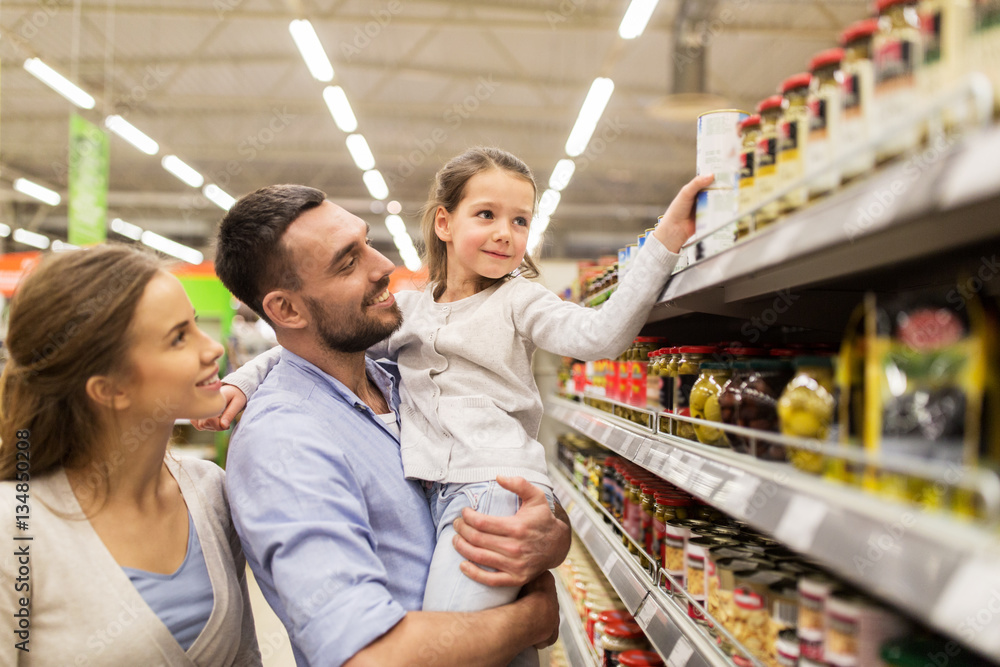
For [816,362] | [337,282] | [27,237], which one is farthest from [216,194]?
[816,362]

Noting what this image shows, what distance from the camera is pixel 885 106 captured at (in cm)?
83

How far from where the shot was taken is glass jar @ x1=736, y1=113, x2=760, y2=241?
1.17 meters

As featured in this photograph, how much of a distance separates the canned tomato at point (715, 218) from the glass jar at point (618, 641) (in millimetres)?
1450

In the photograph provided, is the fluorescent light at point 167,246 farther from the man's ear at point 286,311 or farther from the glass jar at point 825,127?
the glass jar at point 825,127

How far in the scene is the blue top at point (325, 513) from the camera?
1.28m

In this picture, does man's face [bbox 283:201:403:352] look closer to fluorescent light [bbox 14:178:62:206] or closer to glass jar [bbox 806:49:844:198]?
glass jar [bbox 806:49:844:198]

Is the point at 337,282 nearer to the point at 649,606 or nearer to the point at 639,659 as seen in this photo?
the point at 649,606

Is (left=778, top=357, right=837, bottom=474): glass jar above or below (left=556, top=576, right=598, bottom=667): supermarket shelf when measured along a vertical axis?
above

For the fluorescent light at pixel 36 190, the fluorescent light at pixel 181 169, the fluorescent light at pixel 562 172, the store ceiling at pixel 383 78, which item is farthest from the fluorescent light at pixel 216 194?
the fluorescent light at pixel 562 172

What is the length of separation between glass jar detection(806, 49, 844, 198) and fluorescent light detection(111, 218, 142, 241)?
17.7 m

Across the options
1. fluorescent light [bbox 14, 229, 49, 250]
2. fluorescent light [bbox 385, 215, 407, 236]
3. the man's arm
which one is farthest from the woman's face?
fluorescent light [bbox 14, 229, 49, 250]

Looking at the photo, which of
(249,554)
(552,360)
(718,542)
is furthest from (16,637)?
(552,360)

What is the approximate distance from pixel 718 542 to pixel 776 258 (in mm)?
828

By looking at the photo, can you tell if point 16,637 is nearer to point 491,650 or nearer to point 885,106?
point 491,650
